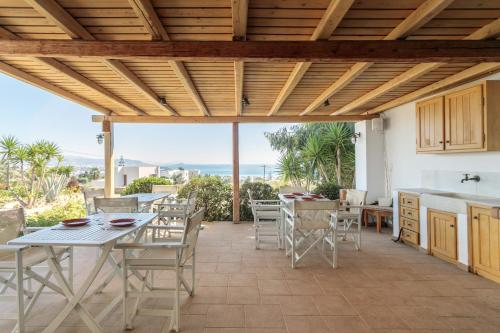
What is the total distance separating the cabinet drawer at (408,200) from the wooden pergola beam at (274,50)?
7.30 feet

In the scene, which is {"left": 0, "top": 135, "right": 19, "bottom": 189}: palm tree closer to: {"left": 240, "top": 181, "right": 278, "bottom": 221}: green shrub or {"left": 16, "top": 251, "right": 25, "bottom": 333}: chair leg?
{"left": 240, "top": 181, "right": 278, "bottom": 221}: green shrub

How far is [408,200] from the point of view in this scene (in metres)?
4.59

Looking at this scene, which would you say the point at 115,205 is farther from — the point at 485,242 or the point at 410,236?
A: the point at 410,236

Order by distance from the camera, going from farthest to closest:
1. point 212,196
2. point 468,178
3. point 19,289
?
1. point 212,196
2. point 468,178
3. point 19,289

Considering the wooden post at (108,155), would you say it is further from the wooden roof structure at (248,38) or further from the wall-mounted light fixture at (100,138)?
the wooden roof structure at (248,38)

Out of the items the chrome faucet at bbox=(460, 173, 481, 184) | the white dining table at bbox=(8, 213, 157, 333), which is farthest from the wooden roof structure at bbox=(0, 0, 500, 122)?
the white dining table at bbox=(8, 213, 157, 333)

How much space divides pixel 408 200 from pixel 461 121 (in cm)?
137

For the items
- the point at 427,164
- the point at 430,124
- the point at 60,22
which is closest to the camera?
the point at 60,22

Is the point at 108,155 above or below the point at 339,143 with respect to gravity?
below

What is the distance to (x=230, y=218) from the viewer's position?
23.2ft

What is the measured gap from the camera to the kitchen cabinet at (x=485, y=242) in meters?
3.10

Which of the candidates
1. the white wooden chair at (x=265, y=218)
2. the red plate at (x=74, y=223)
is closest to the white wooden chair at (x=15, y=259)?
the red plate at (x=74, y=223)

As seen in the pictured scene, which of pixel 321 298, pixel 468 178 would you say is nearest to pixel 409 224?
pixel 468 178

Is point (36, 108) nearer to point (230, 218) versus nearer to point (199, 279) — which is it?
point (230, 218)
